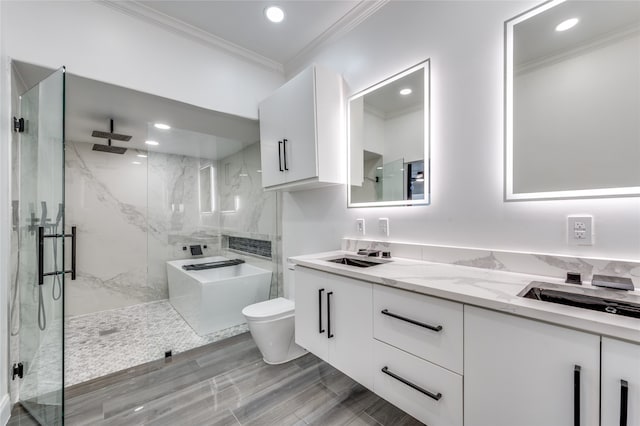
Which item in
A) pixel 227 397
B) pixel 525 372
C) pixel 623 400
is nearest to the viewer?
pixel 623 400

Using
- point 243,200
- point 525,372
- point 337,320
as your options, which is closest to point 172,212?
point 243,200

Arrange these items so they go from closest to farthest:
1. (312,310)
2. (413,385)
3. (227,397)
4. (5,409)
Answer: (413,385) < (5,409) < (312,310) < (227,397)

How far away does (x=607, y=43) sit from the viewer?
1.10 m

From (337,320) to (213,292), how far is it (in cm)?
175

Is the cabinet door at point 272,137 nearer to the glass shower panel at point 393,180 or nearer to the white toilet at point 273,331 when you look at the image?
the glass shower panel at point 393,180

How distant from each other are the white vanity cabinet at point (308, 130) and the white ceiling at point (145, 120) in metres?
0.56

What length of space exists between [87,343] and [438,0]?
4.03 metres

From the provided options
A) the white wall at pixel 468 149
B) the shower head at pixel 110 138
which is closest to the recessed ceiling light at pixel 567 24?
the white wall at pixel 468 149

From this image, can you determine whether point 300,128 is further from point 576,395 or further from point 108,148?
point 108,148

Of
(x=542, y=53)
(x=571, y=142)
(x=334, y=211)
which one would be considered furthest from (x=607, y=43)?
(x=334, y=211)

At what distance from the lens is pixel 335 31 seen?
2223 millimetres

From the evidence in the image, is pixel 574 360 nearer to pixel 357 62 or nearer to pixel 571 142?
pixel 571 142

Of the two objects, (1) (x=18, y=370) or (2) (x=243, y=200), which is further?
(2) (x=243, y=200)

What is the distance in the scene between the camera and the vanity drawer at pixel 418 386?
39.8 inches
